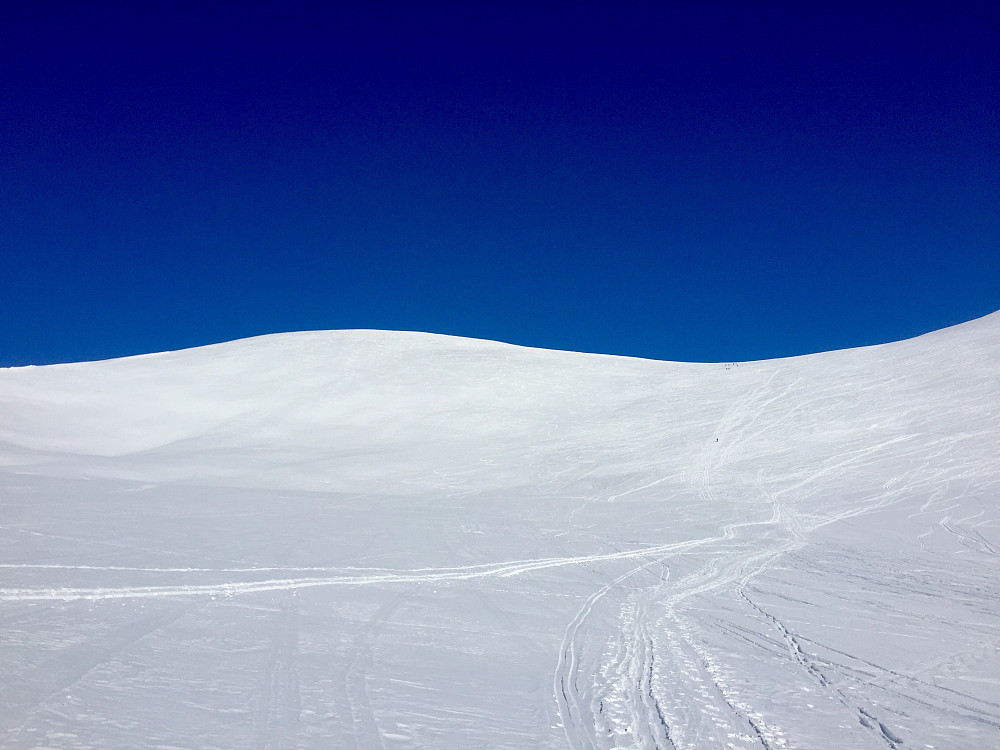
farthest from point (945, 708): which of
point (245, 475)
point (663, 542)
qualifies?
point (245, 475)

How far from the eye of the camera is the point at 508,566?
1029 centimetres

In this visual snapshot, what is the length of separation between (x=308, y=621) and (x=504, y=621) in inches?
84.9

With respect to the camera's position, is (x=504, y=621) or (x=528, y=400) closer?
(x=504, y=621)

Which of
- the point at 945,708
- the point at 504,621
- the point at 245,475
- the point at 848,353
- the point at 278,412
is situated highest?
the point at 848,353

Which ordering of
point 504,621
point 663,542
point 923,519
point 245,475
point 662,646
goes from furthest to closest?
point 245,475 < point 923,519 < point 663,542 < point 504,621 < point 662,646

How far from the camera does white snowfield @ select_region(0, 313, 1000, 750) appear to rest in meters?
5.09

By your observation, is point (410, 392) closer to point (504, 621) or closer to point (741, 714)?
point (504, 621)

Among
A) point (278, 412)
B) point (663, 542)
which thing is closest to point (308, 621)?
point (663, 542)

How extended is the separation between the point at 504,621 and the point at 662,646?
1.80 meters

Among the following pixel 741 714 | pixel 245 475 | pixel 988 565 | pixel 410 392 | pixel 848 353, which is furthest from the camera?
pixel 848 353

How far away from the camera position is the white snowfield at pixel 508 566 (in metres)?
5.09

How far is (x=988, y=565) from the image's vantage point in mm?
10445

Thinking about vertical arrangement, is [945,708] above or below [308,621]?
below

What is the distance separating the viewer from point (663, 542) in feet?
41.3
